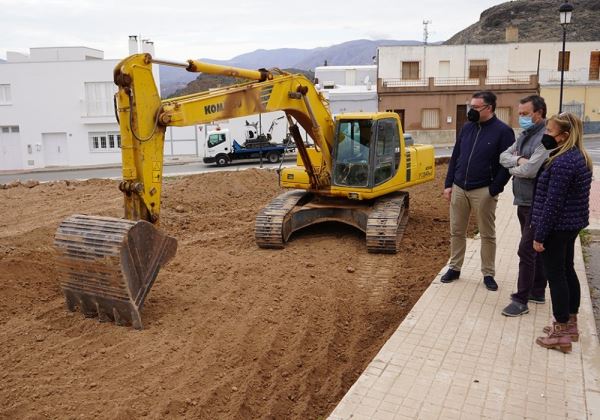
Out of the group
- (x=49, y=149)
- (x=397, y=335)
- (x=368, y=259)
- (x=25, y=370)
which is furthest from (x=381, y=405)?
(x=49, y=149)

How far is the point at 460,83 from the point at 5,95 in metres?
28.3

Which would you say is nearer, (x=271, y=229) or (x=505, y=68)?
(x=271, y=229)

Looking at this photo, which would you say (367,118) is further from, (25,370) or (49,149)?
(49,149)

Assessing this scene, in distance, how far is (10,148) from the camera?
120 feet

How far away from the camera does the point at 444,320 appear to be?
19.1 ft

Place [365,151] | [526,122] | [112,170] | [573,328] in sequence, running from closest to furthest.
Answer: [573,328] → [526,122] → [365,151] → [112,170]

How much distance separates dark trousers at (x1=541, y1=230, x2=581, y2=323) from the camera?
4934 millimetres

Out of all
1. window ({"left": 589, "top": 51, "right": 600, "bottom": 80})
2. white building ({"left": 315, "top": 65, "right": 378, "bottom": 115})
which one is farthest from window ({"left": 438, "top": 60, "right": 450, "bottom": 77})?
window ({"left": 589, "top": 51, "right": 600, "bottom": 80})

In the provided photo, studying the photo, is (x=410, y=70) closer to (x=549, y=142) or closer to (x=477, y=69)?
(x=477, y=69)

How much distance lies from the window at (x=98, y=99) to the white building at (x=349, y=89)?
12700 millimetres

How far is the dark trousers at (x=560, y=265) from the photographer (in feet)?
16.2

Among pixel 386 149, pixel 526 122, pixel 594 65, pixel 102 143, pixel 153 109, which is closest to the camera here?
pixel 526 122

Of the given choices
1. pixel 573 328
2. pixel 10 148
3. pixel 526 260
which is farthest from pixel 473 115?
pixel 10 148

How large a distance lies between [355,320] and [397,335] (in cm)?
100
